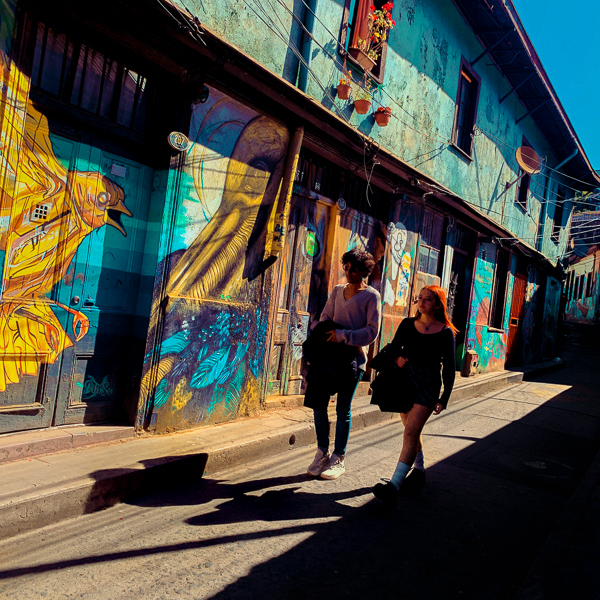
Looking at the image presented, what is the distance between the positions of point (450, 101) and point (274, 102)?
5.92 m

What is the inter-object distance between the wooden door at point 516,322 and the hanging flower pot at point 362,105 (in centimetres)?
1032

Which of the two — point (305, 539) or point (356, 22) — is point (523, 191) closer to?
point (356, 22)

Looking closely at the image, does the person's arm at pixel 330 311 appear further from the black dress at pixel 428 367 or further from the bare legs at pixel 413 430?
the bare legs at pixel 413 430

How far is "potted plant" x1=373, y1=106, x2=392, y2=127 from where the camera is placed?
7.99 metres

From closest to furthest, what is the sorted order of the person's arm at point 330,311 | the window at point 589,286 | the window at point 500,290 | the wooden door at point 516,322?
the person's arm at point 330,311, the window at point 500,290, the wooden door at point 516,322, the window at point 589,286

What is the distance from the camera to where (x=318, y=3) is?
660 cm

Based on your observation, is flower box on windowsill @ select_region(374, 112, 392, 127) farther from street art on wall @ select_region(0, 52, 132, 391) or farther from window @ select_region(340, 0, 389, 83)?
street art on wall @ select_region(0, 52, 132, 391)

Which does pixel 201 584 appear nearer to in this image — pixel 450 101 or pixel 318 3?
pixel 318 3

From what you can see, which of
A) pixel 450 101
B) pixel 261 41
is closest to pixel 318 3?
pixel 261 41

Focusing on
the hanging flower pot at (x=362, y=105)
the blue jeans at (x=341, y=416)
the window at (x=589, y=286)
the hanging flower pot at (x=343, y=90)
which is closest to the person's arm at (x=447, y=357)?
the blue jeans at (x=341, y=416)

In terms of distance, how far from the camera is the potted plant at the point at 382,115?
26.2ft

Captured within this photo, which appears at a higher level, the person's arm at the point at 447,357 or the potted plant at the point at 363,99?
the potted plant at the point at 363,99

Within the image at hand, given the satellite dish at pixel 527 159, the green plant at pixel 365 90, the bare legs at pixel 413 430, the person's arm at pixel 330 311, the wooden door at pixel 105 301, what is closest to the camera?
the bare legs at pixel 413 430

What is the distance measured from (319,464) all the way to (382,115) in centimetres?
558
